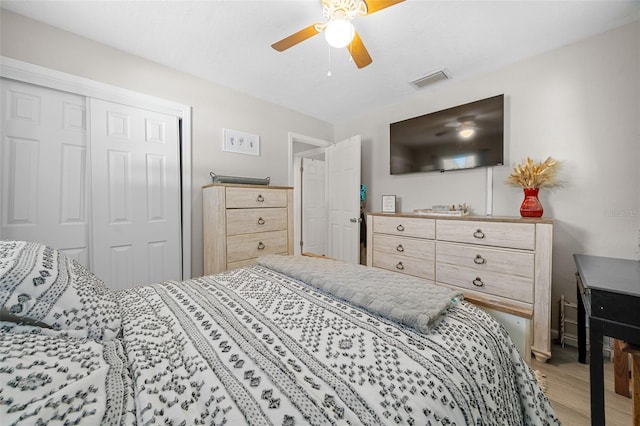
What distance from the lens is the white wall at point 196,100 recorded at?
5.81ft

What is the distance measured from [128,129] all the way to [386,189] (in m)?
2.89

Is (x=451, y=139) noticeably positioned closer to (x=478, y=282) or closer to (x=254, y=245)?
(x=478, y=282)

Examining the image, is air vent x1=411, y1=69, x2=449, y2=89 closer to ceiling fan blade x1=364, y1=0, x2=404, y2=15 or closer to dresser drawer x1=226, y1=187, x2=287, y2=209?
ceiling fan blade x1=364, y1=0, x2=404, y2=15

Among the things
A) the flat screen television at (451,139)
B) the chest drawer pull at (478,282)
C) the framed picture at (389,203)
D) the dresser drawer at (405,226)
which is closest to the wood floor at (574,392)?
the chest drawer pull at (478,282)

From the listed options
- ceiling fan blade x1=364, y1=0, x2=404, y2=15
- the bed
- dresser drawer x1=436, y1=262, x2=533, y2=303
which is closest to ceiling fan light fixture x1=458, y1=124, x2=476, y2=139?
dresser drawer x1=436, y1=262, x2=533, y2=303

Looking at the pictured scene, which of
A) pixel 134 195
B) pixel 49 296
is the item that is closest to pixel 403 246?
pixel 49 296

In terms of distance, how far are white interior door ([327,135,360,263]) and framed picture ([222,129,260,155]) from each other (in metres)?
1.18

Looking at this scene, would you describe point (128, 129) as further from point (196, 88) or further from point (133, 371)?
point (133, 371)

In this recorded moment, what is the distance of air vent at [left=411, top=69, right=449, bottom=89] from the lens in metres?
2.43

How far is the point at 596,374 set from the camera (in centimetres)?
110

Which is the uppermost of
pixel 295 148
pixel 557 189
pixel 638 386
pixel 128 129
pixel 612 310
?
pixel 295 148

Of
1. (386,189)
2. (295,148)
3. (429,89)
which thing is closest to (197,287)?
(386,189)

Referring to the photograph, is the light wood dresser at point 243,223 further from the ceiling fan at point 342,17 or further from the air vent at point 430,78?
the air vent at point 430,78

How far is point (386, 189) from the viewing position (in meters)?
3.31
